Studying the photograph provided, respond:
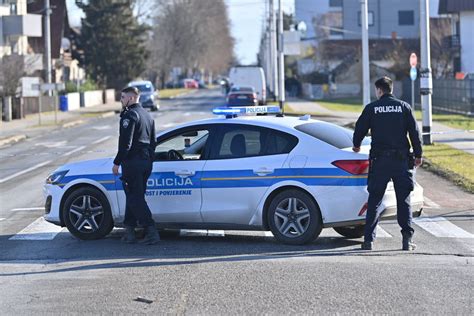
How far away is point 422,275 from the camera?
8289 mm

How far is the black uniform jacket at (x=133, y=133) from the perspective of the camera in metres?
9.97

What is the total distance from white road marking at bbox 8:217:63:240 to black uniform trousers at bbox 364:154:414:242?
13.3 feet

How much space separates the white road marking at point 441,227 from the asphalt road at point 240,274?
1cm

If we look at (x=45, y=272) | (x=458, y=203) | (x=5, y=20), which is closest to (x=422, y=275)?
(x=45, y=272)

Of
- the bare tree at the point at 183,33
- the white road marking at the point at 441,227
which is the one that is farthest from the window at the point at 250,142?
the bare tree at the point at 183,33

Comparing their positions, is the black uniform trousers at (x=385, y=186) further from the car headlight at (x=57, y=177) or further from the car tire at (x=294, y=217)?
the car headlight at (x=57, y=177)

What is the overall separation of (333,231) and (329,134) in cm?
166

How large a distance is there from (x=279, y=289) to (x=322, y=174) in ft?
7.64

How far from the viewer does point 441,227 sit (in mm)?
11500

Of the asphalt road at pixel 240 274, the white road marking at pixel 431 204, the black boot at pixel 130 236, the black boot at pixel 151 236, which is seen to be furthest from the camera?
the white road marking at pixel 431 204

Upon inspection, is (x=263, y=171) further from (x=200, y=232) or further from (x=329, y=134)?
(x=200, y=232)

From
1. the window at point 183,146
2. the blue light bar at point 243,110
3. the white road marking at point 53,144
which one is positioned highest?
the blue light bar at point 243,110

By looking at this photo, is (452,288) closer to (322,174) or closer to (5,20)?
(322,174)

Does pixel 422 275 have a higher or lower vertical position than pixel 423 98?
lower
